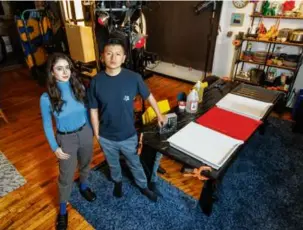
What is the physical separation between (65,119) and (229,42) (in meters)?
2.78

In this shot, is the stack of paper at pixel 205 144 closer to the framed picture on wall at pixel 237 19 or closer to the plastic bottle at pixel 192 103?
the plastic bottle at pixel 192 103

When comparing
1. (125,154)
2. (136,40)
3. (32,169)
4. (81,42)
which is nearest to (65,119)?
(125,154)

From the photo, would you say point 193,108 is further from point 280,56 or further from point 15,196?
point 280,56

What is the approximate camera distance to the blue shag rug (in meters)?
1.39

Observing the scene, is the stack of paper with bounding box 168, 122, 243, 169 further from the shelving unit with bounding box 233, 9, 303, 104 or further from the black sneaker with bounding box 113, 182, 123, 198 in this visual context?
the shelving unit with bounding box 233, 9, 303, 104

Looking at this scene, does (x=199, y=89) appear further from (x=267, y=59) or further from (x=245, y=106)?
(x=267, y=59)

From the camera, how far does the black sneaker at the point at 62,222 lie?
134 centimetres

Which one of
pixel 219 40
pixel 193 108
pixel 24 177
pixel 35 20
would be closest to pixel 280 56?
pixel 219 40

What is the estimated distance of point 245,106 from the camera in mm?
1674

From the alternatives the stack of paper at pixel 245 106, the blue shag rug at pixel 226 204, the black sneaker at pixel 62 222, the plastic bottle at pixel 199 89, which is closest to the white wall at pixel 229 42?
the stack of paper at pixel 245 106

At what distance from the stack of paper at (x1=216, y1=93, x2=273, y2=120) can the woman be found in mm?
1031

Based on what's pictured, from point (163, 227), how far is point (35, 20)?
3.70m

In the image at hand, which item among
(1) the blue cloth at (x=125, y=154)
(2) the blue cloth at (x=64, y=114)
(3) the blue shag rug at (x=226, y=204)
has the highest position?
(2) the blue cloth at (x=64, y=114)

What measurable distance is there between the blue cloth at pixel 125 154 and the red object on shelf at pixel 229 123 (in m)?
0.48
